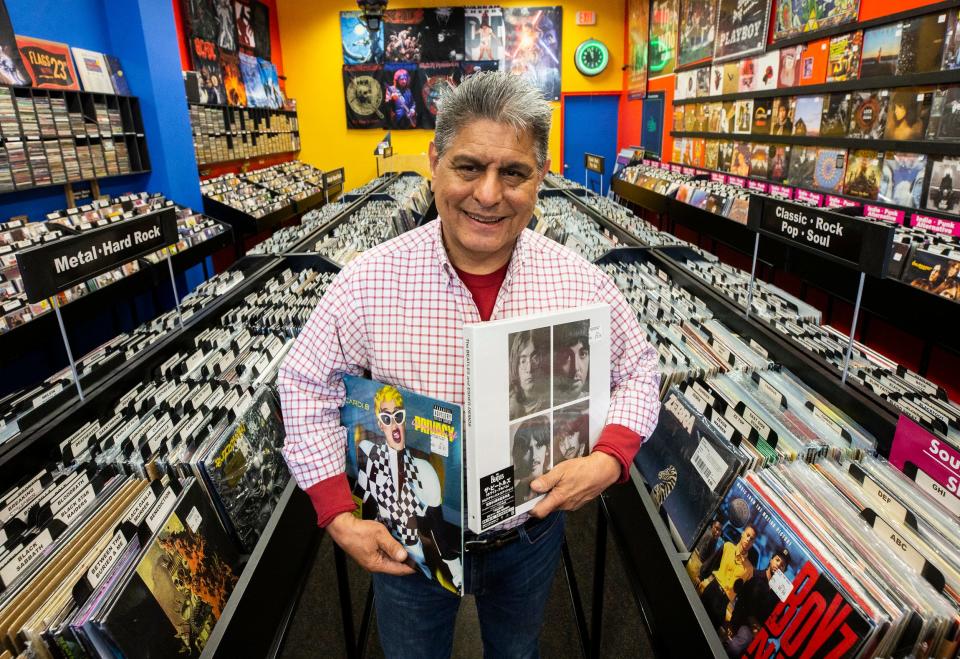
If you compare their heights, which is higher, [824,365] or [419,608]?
[824,365]

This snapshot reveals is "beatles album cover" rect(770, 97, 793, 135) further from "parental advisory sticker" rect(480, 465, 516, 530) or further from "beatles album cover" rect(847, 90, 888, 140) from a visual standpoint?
"parental advisory sticker" rect(480, 465, 516, 530)

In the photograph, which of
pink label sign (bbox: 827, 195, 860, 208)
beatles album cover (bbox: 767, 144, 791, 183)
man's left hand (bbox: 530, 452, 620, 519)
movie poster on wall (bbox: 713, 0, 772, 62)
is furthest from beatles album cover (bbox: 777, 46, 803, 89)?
man's left hand (bbox: 530, 452, 620, 519)

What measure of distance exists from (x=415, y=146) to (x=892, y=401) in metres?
11.9

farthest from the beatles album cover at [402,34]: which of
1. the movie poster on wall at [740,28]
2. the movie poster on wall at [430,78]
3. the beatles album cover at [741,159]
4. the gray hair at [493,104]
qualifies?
the gray hair at [493,104]

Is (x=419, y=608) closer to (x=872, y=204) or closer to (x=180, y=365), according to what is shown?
(x=180, y=365)

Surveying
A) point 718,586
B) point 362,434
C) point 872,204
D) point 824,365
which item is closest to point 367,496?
point 362,434

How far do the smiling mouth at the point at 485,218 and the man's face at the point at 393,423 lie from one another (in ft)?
1.25

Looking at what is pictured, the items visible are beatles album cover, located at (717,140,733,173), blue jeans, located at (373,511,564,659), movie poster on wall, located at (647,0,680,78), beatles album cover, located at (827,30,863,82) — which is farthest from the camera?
movie poster on wall, located at (647,0,680,78)

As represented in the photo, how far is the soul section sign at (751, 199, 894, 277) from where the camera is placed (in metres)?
1.35

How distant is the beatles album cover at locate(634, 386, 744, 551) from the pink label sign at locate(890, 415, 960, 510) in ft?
1.08

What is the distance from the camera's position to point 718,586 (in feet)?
3.92

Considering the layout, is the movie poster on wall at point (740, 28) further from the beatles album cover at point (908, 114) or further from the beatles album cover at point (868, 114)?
the beatles album cover at point (908, 114)

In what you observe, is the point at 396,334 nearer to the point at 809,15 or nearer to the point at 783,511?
the point at 783,511

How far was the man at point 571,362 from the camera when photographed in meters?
0.99
